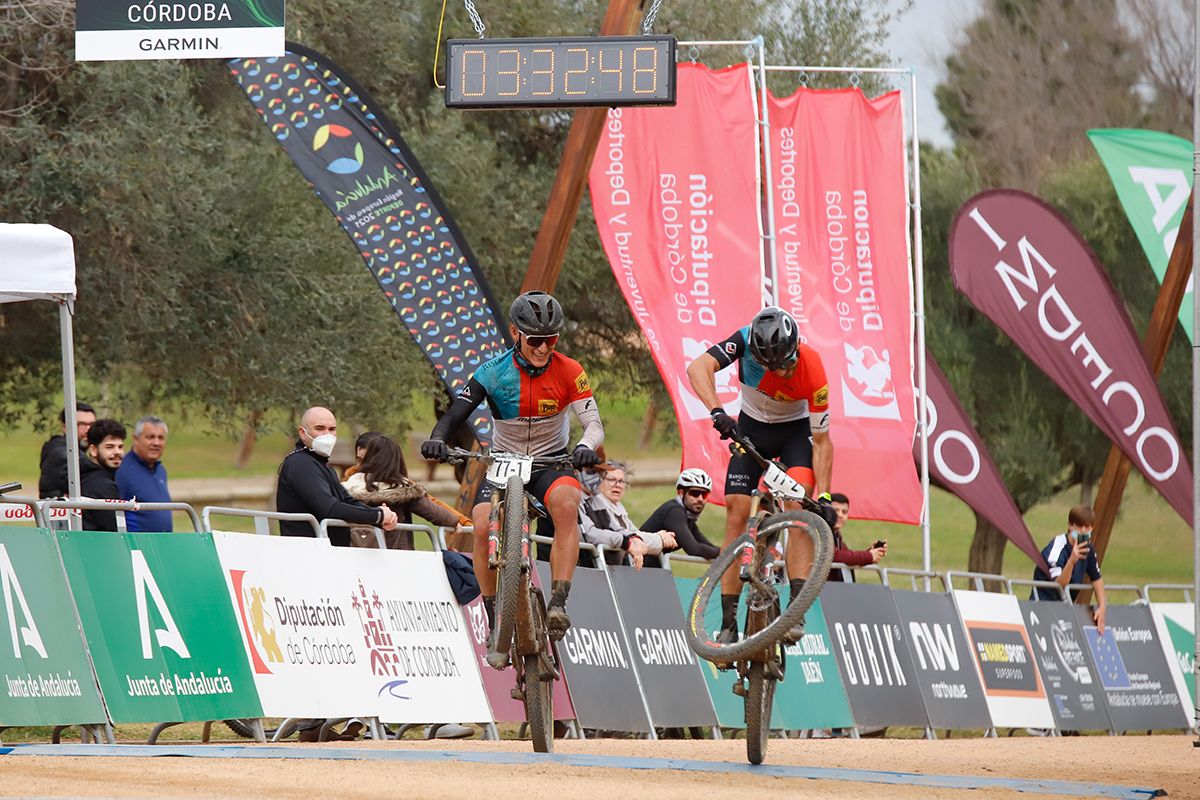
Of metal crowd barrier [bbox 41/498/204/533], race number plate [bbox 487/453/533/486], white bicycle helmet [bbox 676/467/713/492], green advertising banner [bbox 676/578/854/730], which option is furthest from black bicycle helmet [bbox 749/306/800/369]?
white bicycle helmet [bbox 676/467/713/492]

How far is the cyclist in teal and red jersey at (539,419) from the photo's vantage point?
1039 cm

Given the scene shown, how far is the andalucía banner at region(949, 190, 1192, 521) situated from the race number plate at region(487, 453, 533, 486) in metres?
10.6

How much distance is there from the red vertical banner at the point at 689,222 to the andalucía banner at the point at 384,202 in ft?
6.18

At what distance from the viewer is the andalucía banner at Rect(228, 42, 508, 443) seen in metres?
15.7

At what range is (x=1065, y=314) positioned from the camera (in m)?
20.2

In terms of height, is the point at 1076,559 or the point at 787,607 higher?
the point at 787,607

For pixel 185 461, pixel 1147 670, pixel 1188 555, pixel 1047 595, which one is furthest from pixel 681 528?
pixel 185 461

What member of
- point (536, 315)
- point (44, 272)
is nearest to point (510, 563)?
point (536, 315)

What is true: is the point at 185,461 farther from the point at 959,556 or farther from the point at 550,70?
the point at 550,70

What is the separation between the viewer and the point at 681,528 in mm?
15086

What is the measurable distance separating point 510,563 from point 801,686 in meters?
6.14

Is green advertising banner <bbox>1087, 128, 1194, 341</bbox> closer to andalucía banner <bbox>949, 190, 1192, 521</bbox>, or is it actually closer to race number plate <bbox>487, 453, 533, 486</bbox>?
andalucía banner <bbox>949, 190, 1192, 521</bbox>

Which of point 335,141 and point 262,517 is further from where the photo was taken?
point 335,141

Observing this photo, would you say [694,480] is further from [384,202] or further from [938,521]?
[938,521]
